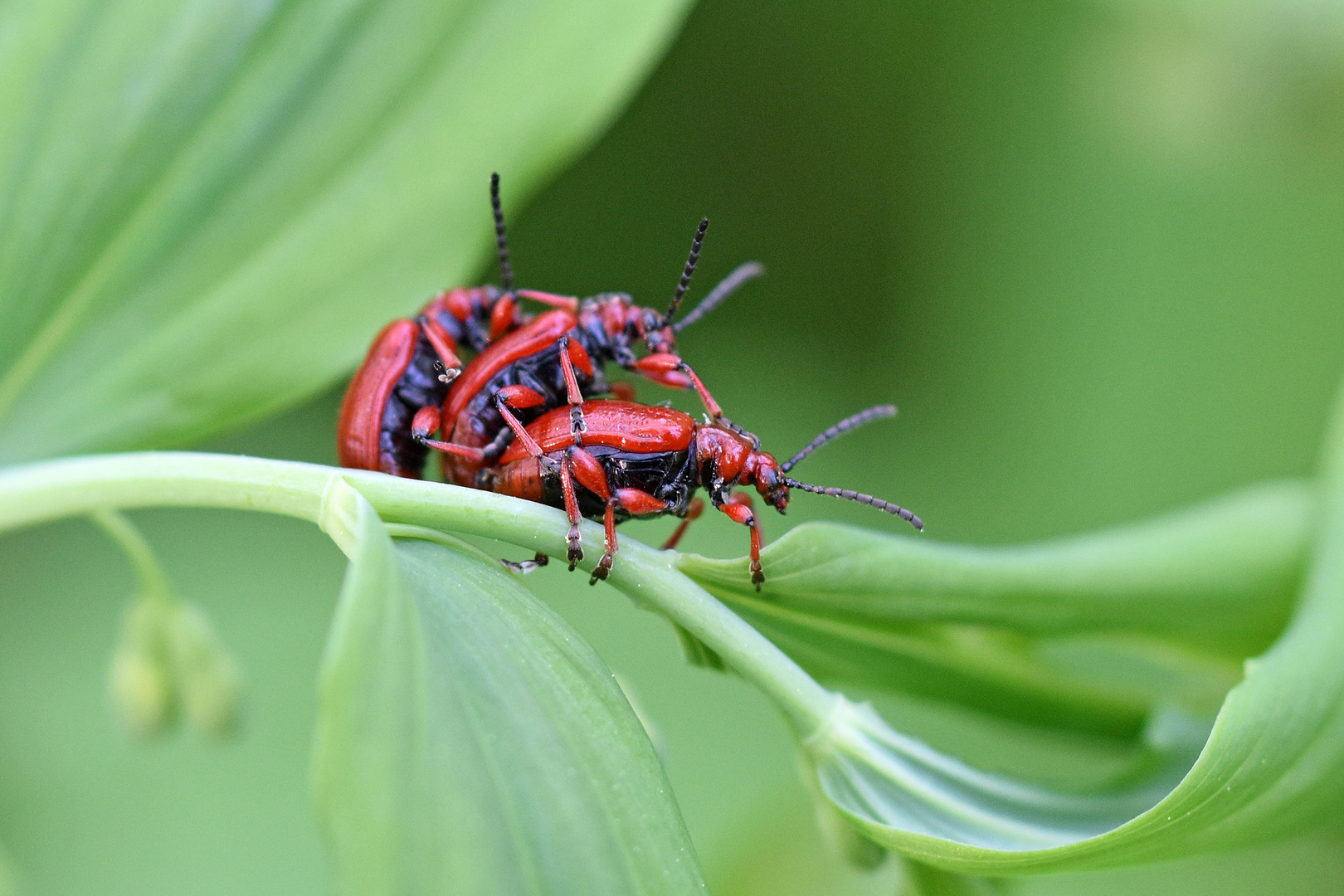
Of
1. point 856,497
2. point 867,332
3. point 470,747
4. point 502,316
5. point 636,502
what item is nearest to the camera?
point 470,747

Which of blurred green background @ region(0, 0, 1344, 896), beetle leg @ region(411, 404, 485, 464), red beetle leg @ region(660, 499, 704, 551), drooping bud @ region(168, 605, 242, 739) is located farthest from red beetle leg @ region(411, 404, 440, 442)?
blurred green background @ region(0, 0, 1344, 896)

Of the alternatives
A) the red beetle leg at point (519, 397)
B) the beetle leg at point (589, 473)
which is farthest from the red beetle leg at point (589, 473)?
the red beetle leg at point (519, 397)

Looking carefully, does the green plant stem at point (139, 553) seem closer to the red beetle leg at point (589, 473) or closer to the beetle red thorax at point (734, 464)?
the red beetle leg at point (589, 473)

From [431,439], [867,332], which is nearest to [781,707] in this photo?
[431,439]

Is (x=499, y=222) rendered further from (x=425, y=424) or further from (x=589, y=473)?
(x=589, y=473)

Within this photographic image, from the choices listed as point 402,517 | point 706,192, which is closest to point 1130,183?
point 706,192

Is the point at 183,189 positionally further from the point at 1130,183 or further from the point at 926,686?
the point at 1130,183

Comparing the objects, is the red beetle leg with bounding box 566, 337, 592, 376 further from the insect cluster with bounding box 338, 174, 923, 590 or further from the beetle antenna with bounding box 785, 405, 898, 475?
the beetle antenna with bounding box 785, 405, 898, 475
